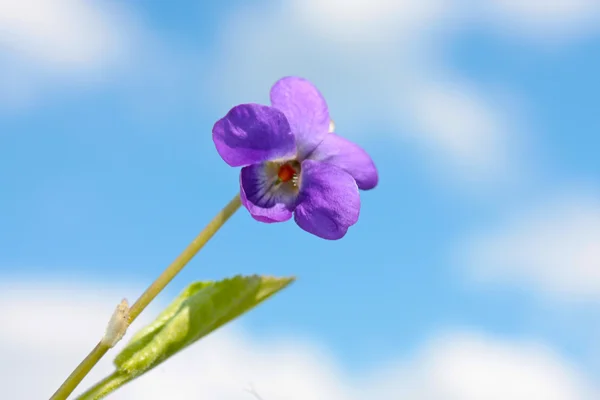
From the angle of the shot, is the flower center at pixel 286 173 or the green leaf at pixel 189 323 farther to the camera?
the flower center at pixel 286 173

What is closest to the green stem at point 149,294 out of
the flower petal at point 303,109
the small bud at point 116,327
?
the small bud at point 116,327

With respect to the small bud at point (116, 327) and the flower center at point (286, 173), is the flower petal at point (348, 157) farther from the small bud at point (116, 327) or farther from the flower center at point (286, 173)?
the small bud at point (116, 327)

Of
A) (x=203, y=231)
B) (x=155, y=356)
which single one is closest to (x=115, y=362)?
(x=155, y=356)

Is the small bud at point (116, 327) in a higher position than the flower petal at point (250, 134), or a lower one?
lower

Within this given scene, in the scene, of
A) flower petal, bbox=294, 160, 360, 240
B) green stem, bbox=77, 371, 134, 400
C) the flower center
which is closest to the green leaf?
green stem, bbox=77, 371, 134, 400

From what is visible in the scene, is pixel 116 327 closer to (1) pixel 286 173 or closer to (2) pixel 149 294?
(2) pixel 149 294

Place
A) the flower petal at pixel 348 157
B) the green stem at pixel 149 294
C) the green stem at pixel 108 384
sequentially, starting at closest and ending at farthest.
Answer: the green stem at pixel 149 294, the green stem at pixel 108 384, the flower petal at pixel 348 157
